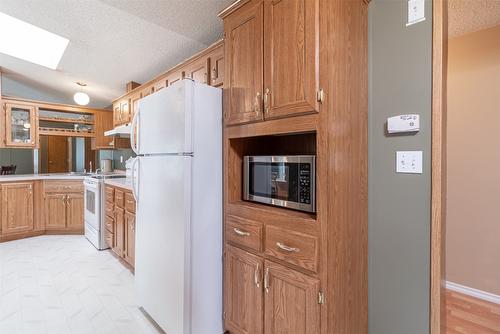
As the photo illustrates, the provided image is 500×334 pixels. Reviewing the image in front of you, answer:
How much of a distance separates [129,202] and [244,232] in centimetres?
169

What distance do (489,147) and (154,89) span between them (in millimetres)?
3558

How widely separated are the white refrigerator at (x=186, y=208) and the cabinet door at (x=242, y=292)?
0.09 meters

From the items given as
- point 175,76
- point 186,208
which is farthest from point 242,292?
point 175,76

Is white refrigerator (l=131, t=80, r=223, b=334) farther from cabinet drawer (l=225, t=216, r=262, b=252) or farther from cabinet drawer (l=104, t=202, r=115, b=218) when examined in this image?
cabinet drawer (l=104, t=202, r=115, b=218)

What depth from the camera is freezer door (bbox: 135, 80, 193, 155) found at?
155 centimetres

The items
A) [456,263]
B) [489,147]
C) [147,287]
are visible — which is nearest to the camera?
[147,287]

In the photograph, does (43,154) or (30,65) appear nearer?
(30,65)

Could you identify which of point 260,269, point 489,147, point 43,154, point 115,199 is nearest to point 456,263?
point 489,147

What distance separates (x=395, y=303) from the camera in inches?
54.9

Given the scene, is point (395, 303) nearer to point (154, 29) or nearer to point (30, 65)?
point (154, 29)

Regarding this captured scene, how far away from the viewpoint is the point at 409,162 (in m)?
1.35

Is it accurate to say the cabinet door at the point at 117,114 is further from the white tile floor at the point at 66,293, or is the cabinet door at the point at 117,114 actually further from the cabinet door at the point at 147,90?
the white tile floor at the point at 66,293

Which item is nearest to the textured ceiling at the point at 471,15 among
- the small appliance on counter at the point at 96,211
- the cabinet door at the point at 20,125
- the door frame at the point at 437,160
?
the door frame at the point at 437,160

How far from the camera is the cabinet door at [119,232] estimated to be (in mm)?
2871
